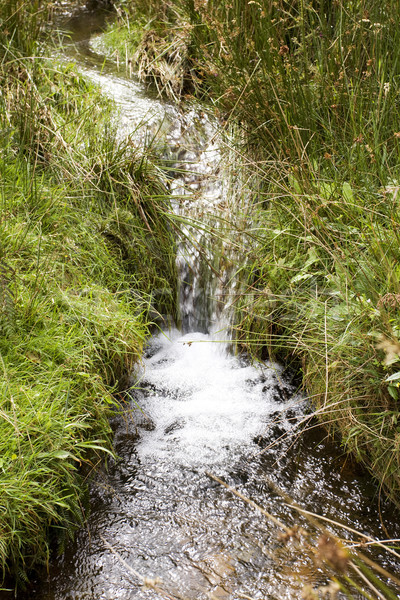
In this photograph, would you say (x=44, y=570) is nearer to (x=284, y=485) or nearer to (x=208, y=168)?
(x=284, y=485)

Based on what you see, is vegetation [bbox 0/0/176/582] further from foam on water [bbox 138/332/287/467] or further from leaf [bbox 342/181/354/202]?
leaf [bbox 342/181/354/202]

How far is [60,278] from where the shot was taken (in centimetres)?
273

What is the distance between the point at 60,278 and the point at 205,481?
1283mm

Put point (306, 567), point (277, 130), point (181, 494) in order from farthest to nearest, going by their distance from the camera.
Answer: point (277, 130) < point (181, 494) < point (306, 567)

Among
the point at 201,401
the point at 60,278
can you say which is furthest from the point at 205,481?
the point at 60,278

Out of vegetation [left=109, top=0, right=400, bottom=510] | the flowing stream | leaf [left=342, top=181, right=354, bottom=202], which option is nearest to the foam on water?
the flowing stream

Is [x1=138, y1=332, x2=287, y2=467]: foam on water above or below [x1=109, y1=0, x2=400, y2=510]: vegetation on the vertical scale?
below

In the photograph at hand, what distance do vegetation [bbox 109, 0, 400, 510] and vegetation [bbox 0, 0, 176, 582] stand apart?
69 cm

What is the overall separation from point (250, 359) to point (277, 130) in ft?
4.62

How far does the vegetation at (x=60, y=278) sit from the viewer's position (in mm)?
1934

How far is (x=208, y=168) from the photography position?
3.66 metres

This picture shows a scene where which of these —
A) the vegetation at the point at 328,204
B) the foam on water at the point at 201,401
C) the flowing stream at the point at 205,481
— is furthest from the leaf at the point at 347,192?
the foam on water at the point at 201,401

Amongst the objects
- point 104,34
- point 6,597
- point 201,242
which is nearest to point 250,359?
point 201,242

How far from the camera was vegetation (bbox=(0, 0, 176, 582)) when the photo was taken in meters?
1.93
